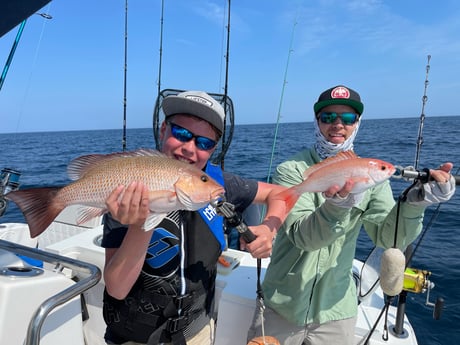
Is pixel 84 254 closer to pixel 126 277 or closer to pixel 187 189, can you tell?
pixel 126 277

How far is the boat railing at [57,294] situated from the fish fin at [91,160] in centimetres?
48

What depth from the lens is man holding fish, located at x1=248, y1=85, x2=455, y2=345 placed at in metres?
1.98

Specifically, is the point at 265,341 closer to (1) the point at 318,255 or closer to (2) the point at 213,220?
(1) the point at 318,255

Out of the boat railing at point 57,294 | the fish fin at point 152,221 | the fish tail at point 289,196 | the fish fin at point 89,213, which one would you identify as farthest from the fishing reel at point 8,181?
the fish tail at point 289,196

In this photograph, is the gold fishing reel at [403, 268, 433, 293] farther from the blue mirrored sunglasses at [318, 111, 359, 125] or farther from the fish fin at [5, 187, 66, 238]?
the fish fin at [5, 187, 66, 238]

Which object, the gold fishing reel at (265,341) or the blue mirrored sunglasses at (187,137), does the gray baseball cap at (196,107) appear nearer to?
the blue mirrored sunglasses at (187,137)

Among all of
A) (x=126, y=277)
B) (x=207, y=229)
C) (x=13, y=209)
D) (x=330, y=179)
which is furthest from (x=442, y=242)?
(x=13, y=209)

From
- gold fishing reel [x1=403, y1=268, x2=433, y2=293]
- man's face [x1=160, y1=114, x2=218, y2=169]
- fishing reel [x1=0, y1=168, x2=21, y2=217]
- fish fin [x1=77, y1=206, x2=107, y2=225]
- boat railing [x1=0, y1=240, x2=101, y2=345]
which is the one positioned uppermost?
man's face [x1=160, y1=114, x2=218, y2=169]

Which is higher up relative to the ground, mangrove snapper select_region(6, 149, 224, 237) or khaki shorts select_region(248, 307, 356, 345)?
mangrove snapper select_region(6, 149, 224, 237)

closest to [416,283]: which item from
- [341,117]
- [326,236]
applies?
[326,236]

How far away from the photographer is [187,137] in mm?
1717

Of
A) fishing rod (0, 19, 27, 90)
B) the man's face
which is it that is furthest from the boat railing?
fishing rod (0, 19, 27, 90)

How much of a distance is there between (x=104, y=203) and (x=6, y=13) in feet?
3.29

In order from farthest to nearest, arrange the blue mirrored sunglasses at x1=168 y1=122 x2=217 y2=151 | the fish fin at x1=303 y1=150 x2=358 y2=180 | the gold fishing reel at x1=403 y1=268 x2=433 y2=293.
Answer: the gold fishing reel at x1=403 y1=268 x2=433 y2=293, the fish fin at x1=303 y1=150 x2=358 y2=180, the blue mirrored sunglasses at x1=168 y1=122 x2=217 y2=151
